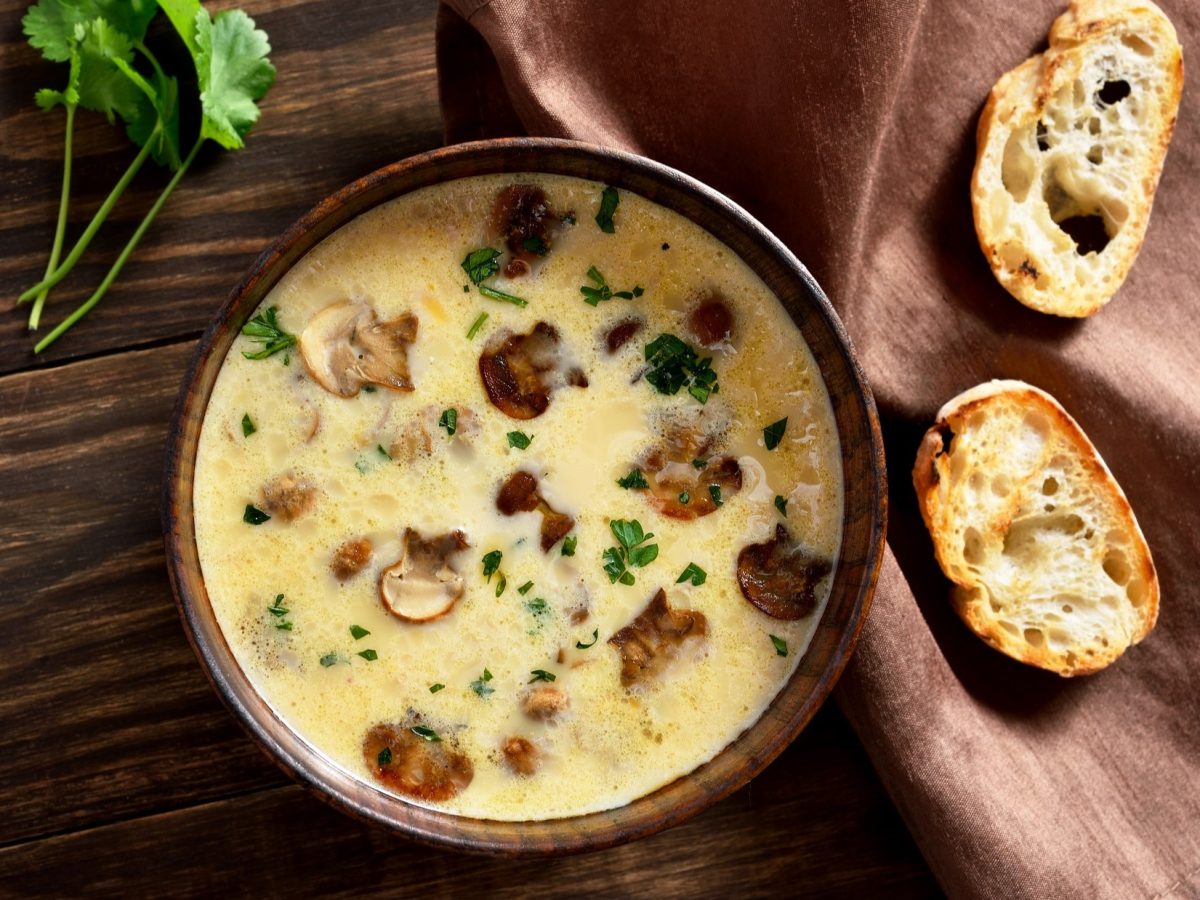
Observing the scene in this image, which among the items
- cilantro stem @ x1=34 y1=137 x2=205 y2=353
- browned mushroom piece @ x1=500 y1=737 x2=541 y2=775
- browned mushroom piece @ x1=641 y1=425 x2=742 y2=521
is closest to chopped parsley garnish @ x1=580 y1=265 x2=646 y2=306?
browned mushroom piece @ x1=641 y1=425 x2=742 y2=521

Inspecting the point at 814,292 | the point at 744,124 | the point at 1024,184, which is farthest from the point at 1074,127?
the point at 814,292

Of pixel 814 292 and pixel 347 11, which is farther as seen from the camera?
pixel 347 11

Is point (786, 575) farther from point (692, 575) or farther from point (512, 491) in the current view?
point (512, 491)

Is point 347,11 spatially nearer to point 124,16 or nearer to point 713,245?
point 124,16

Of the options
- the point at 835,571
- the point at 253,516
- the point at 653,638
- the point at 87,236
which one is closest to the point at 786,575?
the point at 835,571

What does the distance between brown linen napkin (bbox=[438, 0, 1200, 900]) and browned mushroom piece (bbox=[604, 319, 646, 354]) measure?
46 centimetres

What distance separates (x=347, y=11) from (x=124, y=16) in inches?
19.6

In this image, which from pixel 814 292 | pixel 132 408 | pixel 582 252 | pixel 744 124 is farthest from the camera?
pixel 132 408

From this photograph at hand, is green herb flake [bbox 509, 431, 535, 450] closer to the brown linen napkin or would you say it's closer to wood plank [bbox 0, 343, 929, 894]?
the brown linen napkin

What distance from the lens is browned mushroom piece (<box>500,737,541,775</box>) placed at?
2338mm

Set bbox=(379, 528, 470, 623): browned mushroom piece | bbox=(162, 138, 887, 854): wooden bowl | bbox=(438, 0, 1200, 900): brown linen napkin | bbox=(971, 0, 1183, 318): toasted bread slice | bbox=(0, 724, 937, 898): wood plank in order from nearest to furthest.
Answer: bbox=(162, 138, 887, 854): wooden bowl, bbox=(379, 528, 470, 623): browned mushroom piece, bbox=(438, 0, 1200, 900): brown linen napkin, bbox=(971, 0, 1183, 318): toasted bread slice, bbox=(0, 724, 937, 898): wood plank

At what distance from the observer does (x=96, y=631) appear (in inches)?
107

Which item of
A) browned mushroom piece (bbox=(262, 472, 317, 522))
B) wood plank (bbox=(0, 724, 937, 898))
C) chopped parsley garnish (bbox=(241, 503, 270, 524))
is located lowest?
wood plank (bbox=(0, 724, 937, 898))

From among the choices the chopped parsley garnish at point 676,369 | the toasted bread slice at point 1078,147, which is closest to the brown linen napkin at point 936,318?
the toasted bread slice at point 1078,147
